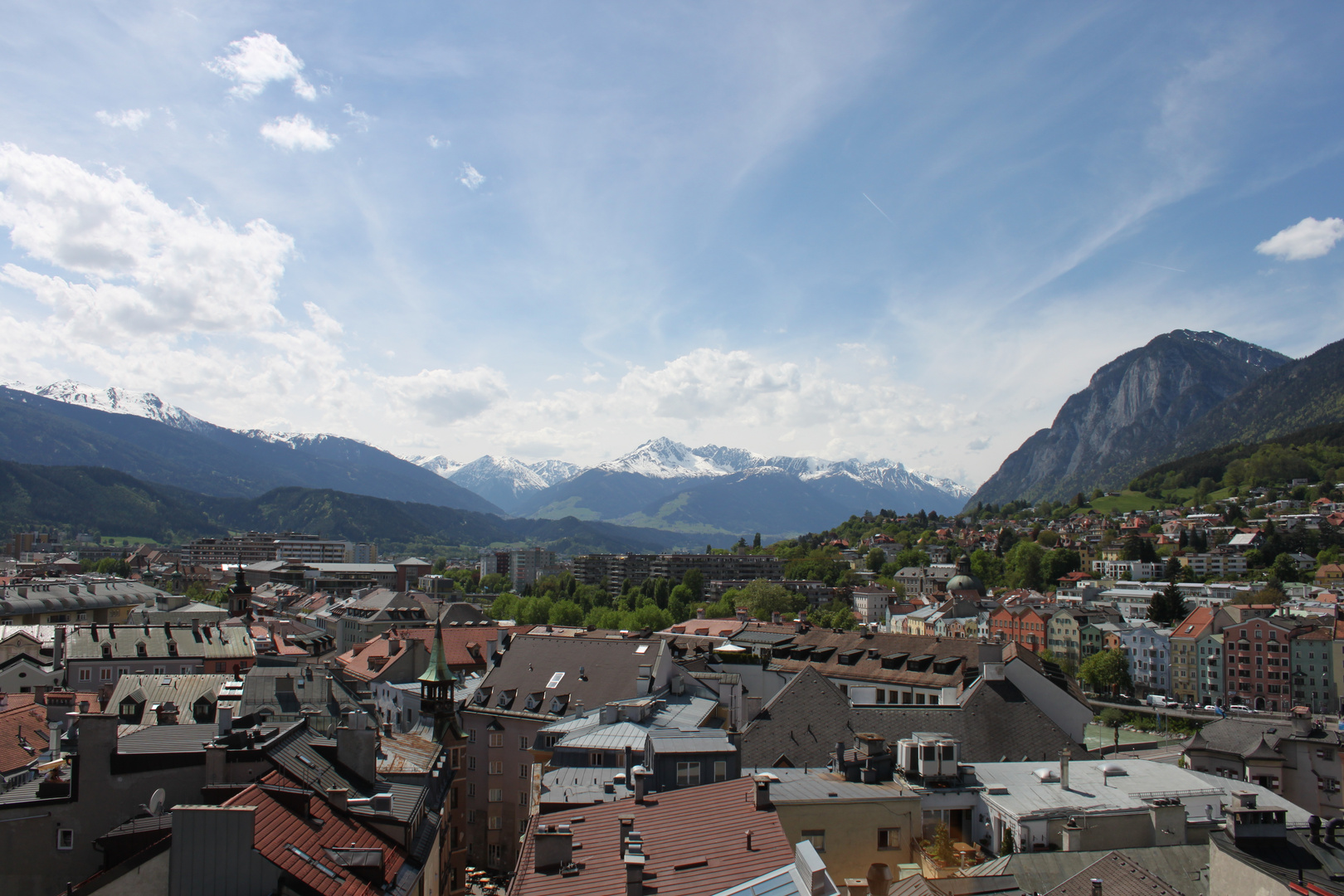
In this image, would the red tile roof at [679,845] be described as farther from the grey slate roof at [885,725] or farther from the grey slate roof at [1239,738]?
the grey slate roof at [1239,738]

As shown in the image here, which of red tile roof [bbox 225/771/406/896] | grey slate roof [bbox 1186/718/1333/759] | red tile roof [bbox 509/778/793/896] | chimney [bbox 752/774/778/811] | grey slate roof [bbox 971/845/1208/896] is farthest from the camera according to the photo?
grey slate roof [bbox 1186/718/1333/759]

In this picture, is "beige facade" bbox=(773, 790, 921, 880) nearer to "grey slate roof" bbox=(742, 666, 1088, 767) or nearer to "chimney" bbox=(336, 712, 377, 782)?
"chimney" bbox=(336, 712, 377, 782)

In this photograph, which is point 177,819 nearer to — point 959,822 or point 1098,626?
point 959,822

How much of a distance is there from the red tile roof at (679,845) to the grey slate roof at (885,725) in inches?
774

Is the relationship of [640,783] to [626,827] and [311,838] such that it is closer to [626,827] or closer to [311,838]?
[626,827]

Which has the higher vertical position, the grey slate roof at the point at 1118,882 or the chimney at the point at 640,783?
the chimney at the point at 640,783

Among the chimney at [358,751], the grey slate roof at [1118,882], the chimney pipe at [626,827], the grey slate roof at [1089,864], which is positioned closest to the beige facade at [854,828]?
the grey slate roof at [1089,864]

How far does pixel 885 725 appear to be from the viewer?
138 feet

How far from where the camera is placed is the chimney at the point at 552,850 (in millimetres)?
18953

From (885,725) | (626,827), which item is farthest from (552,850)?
(885,725)

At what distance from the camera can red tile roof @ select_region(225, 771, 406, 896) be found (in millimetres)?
18453

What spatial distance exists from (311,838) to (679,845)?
878cm

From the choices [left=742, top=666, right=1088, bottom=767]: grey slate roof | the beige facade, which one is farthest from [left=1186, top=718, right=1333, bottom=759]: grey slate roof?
the beige facade

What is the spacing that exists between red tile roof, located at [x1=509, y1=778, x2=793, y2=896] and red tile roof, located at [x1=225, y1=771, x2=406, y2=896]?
12.4ft
